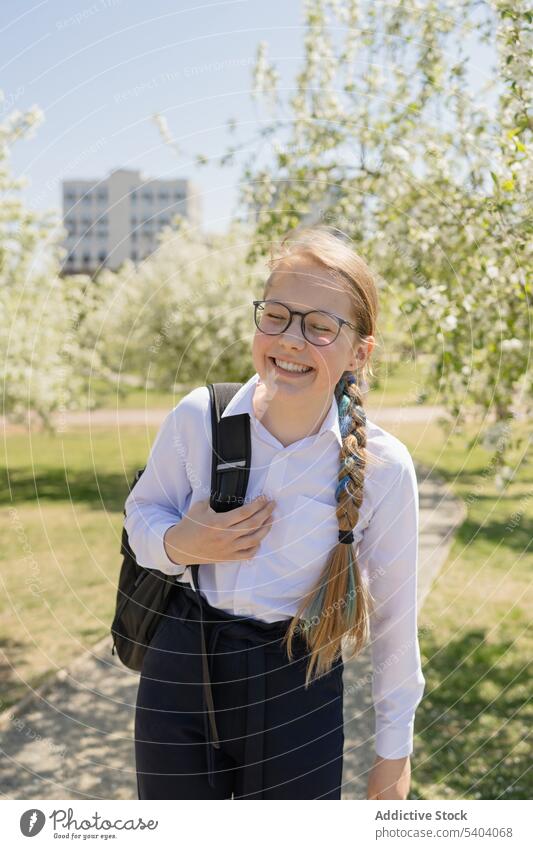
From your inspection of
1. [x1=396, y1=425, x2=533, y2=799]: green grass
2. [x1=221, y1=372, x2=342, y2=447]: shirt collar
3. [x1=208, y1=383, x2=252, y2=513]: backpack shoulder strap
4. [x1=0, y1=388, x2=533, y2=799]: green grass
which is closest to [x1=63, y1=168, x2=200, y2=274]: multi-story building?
[x1=0, y1=388, x2=533, y2=799]: green grass

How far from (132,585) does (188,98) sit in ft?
6.62

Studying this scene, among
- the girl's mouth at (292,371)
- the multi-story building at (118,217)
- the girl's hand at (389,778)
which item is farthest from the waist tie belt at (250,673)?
the multi-story building at (118,217)

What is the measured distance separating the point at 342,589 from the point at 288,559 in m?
0.16

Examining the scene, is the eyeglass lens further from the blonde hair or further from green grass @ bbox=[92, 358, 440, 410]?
green grass @ bbox=[92, 358, 440, 410]

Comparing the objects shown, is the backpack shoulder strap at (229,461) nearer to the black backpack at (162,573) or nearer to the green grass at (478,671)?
the black backpack at (162,573)

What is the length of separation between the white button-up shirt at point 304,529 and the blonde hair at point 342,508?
0.03m

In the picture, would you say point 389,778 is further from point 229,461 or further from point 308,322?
point 308,322

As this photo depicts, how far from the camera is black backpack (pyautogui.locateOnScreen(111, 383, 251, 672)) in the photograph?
2.23m

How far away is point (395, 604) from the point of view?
7.57 ft

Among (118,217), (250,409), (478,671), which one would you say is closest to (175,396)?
(118,217)

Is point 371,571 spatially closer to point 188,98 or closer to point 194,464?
point 194,464

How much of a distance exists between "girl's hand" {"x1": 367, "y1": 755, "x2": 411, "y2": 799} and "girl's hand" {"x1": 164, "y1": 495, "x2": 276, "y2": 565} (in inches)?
29.4

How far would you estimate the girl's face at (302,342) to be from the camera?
2.22m

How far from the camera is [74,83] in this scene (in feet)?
11.2
